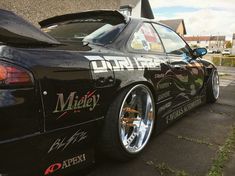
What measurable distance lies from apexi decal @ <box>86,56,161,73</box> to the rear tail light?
0.54 meters

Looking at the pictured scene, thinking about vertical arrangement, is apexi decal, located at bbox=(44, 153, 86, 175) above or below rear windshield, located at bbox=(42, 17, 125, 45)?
below

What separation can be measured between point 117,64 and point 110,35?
1.38ft

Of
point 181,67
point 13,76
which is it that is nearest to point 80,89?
point 13,76

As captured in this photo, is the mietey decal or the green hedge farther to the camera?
the green hedge

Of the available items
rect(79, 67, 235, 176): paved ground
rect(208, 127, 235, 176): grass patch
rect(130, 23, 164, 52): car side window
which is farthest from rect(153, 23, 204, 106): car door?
rect(208, 127, 235, 176): grass patch

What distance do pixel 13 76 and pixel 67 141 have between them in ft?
1.96

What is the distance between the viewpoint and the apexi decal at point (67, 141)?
1.81 m

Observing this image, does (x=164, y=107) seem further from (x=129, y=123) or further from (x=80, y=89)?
(x=80, y=89)

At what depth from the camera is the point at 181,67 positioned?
11.5ft

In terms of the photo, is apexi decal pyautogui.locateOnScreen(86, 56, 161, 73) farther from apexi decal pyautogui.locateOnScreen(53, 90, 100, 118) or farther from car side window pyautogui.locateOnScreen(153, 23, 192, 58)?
car side window pyautogui.locateOnScreen(153, 23, 192, 58)

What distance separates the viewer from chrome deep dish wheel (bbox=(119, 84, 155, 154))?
2545 millimetres

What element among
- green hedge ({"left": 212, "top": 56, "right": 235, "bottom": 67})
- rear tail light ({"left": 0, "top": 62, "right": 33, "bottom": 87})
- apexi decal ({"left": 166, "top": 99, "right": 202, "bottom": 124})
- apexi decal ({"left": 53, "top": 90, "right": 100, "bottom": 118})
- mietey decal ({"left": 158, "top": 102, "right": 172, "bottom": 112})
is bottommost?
green hedge ({"left": 212, "top": 56, "right": 235, "bottom": 67})

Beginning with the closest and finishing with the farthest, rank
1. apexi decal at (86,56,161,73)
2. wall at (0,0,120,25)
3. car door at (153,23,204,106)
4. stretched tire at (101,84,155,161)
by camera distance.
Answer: apexi decal at (86,56,161,73)
stretched tire at (101,84,155,161)
car door at (153,23,204,106)
wall at (0,0,120,25)

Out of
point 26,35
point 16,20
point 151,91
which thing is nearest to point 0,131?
point 26,35
